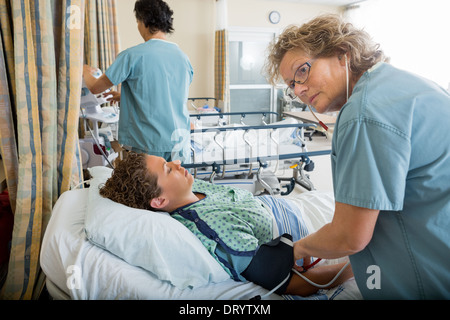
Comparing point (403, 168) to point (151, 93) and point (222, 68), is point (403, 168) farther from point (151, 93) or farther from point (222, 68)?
point (222, 68)

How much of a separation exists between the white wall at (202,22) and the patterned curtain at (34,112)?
4.40 metres

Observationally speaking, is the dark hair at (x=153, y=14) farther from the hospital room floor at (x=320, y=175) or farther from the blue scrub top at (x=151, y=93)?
the hospital room floor at (x=320, y=175)

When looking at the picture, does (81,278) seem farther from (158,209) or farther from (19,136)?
(19,136)

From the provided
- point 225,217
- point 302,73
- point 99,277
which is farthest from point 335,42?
point 99,277

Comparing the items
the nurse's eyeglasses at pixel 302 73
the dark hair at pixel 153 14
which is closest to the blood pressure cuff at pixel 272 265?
the nurse's eyeglasses at pixel 302 73

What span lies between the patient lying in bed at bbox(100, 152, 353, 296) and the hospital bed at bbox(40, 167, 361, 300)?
0.06 metres

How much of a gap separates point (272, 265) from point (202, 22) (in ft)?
18.2

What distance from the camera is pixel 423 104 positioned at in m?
0.71

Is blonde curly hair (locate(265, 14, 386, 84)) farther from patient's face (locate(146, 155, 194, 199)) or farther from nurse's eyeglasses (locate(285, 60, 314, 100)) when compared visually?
patient's face (locate(146, 155, 194, 199))

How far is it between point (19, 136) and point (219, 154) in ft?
6.39

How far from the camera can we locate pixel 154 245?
1055mm

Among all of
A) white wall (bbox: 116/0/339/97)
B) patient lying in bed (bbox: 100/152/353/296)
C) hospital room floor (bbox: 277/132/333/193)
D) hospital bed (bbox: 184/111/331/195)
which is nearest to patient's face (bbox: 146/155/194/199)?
patient lying in bed (bbox: 100/152/353/296)

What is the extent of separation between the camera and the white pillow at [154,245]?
1.05 meters
